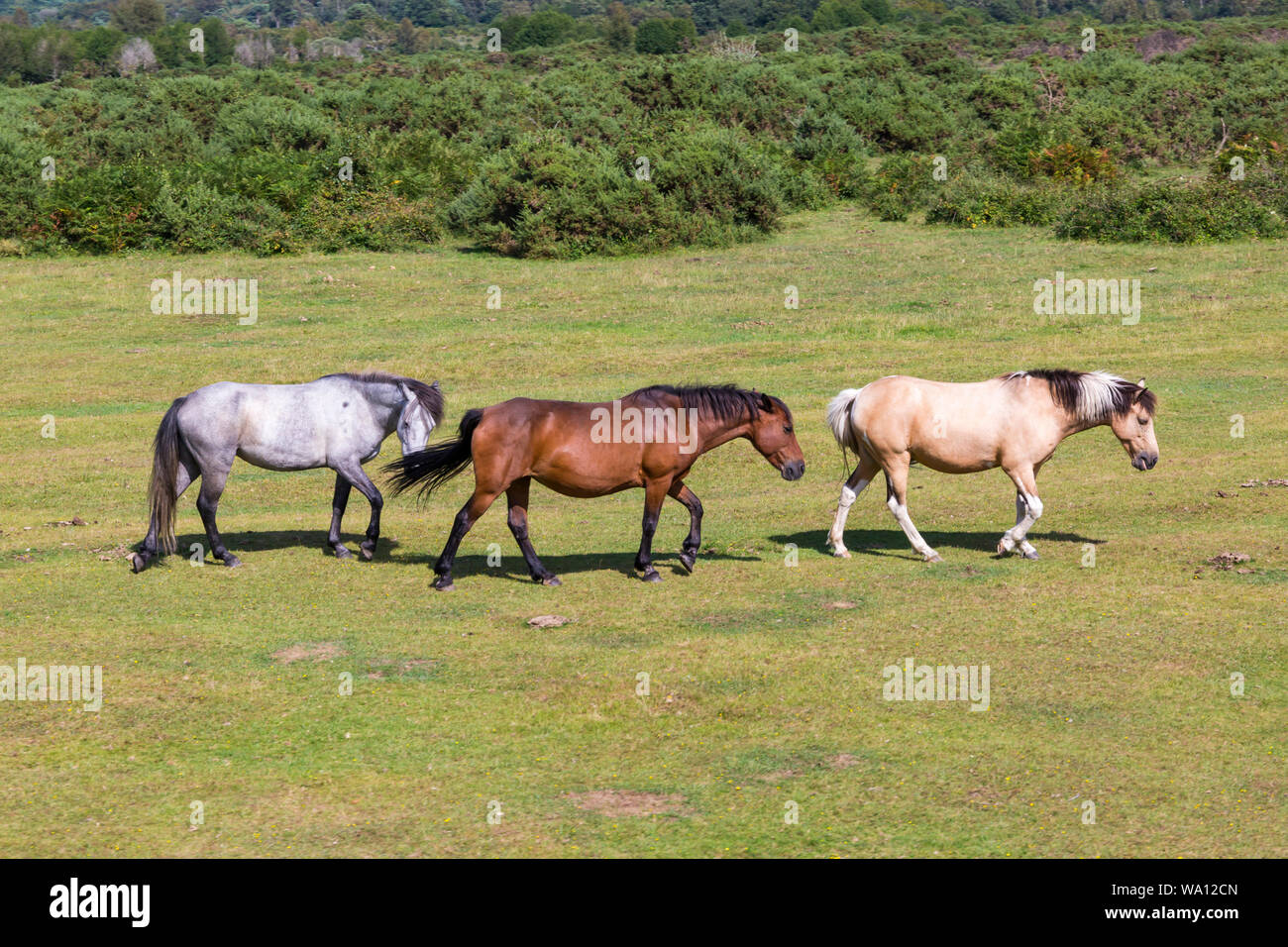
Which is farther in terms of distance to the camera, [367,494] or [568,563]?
[367,494]

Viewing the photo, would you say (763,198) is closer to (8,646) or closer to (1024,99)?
(1024,99)

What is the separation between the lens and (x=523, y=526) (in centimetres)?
1458

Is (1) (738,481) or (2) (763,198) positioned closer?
(1) (738,481)

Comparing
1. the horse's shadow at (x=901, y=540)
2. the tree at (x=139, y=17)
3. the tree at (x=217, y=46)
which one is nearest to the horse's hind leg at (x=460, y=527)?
the horse's shadow at (x=901, y=540)

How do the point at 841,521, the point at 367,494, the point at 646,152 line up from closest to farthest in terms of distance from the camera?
the point at 841,521 < the point at 367,494 < the point at 646,152

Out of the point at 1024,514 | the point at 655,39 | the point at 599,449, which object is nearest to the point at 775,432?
the point at 599,449

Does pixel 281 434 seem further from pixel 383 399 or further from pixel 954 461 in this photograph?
pixel 954 461

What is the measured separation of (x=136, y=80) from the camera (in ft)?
218

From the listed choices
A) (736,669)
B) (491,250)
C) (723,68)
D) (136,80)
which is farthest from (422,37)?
(736,669)

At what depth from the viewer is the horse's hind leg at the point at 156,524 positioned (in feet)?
50.8

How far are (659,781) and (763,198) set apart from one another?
3053 cm

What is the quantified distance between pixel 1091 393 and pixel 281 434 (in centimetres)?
898

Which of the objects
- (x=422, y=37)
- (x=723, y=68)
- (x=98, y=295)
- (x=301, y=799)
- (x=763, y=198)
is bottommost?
(x=301, y=799)

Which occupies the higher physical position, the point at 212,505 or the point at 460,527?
the point at 212,505
